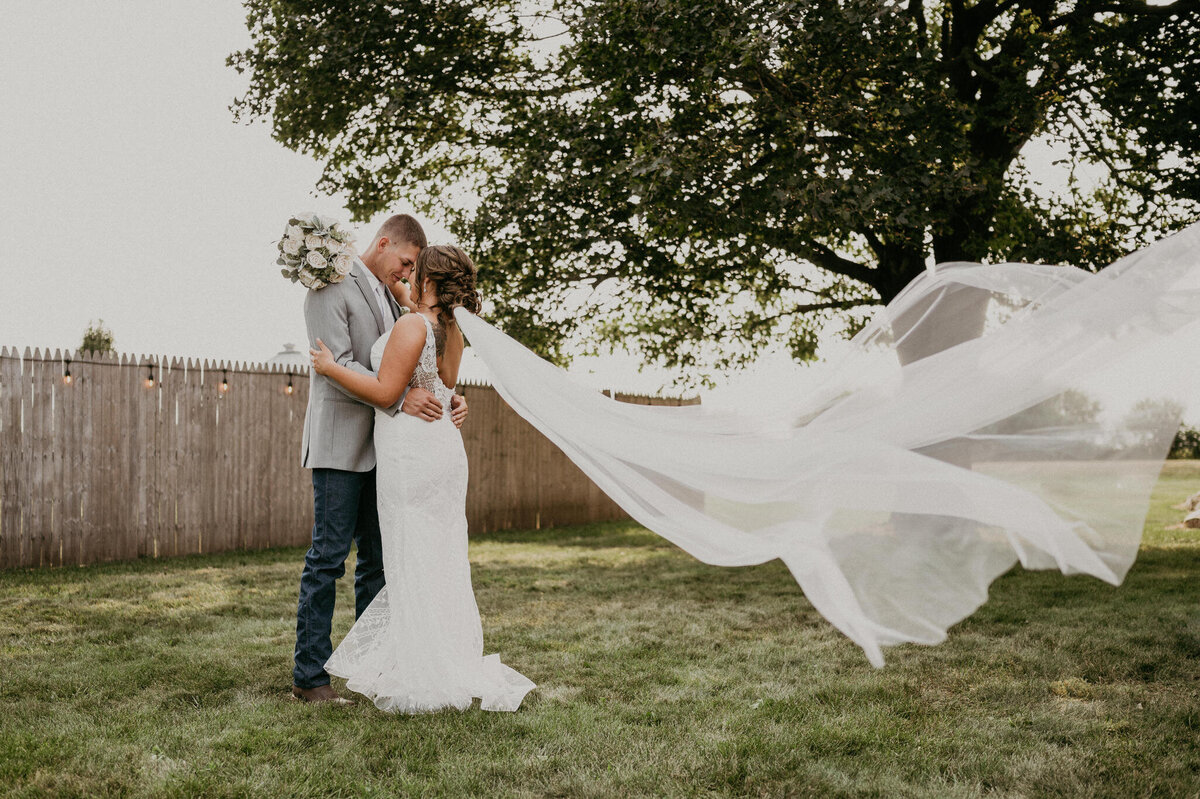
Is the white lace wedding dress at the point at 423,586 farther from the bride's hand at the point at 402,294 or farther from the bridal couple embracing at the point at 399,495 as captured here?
the bride's hand at the point at 402,294

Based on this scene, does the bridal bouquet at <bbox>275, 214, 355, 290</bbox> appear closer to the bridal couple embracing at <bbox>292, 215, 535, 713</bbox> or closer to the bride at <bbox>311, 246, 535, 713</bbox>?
the bridal couple embracing at <bbox>292, 215, 535, 713</bbox>

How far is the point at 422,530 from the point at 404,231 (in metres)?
1.59

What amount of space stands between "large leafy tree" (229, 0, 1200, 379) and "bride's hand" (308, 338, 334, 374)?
14.7 ft

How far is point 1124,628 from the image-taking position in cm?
612

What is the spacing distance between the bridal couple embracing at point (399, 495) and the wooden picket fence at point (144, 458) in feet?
20.6

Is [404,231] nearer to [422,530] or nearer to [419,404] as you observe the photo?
[419,404]

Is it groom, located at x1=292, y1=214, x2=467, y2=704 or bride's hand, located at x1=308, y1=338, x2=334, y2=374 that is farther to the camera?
groom, located at x1=292, y1=214, x2=467, y2=704

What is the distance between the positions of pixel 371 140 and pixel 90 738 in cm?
931

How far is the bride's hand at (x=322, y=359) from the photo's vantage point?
4.09m

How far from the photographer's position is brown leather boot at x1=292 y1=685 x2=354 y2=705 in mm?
4207

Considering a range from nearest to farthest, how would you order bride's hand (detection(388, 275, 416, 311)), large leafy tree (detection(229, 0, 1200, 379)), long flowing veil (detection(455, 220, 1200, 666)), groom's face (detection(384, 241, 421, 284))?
long flowing veil (detection(455, 220, 1200, 666)) < groom's face (detection(384, 241, 421, 284)) < bride's hand (detection(388, 275, 416, 311)) < large leafy tree (detection(229, 0, 1200, 379))

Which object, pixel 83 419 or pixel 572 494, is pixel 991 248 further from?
pixel 83 419

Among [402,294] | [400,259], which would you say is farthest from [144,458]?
[400,259]

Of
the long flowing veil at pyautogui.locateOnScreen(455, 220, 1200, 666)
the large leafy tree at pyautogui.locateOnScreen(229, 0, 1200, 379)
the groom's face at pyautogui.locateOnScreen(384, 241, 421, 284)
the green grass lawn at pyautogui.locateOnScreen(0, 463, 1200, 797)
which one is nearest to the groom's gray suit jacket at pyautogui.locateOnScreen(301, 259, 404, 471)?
the groom's face at pyautogui.locateOnScreen(384, 241, 421, 284)
